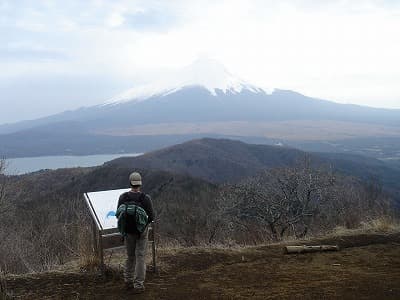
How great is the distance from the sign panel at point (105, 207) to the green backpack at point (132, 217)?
0.68 metres

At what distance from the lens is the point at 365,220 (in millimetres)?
12633

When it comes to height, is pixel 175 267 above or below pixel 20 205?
above

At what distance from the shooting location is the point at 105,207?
24.6ft

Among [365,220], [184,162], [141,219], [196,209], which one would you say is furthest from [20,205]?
[184,162]

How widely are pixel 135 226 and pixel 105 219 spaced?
2.94 ft

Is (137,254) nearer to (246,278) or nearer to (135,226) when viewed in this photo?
(135,226)

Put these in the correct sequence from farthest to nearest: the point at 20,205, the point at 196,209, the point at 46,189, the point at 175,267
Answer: the point at 46,189 < the point at 20,205 < the point at 196,209 < the point at 175,267

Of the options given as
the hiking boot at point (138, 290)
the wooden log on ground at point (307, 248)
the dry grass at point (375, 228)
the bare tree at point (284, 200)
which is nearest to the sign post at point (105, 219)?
the hiking boot at point (138, 290)

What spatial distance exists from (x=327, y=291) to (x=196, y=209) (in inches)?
1484

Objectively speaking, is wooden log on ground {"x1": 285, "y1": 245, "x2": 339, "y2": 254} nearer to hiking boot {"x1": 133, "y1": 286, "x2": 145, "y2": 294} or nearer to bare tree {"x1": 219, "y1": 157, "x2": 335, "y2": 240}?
hiking boot {"x1": 133, "y1": 286, "x2": 145, "y2": 294}

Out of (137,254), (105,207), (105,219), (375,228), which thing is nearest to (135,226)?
(137,254)

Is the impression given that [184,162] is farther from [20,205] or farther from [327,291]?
[327,291]

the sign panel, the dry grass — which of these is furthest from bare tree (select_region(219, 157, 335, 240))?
the sign panel

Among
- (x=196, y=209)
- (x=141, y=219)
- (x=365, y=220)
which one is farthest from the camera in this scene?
(x=196, y=209)
